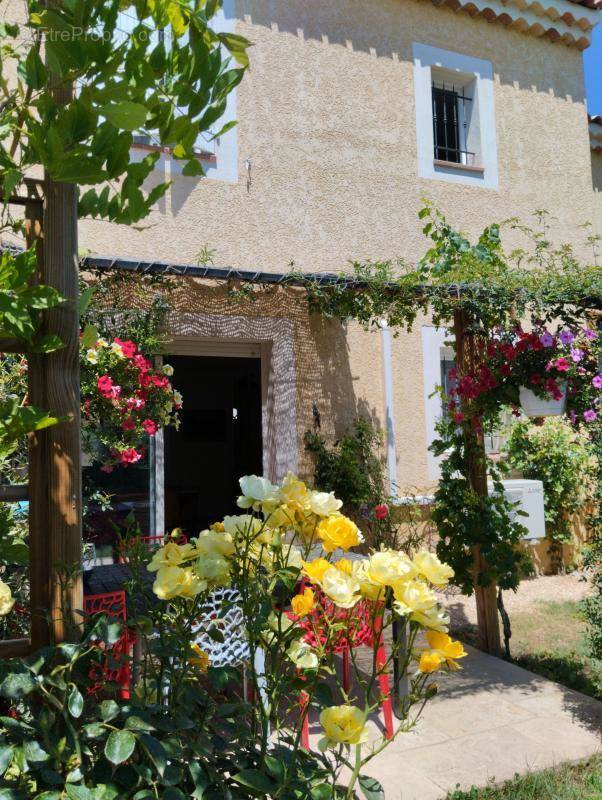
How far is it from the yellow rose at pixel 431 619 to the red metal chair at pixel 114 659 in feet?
2.21

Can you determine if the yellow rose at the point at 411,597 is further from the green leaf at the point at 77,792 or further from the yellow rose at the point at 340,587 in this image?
the green leaf at the point at 77,792

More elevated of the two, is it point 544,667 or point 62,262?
point 62,262

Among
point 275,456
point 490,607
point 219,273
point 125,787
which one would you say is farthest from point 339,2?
point 125,787

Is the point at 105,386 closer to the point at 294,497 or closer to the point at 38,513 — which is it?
the point at 38,513

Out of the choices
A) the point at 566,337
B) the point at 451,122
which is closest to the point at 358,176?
the point at 451,122

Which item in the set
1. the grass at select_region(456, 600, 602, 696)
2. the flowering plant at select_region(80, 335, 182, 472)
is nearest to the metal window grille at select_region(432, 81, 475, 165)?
the flowering plant at select_region(80, 335, 182, 472)

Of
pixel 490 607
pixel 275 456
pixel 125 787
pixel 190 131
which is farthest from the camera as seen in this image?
pixel 275 456

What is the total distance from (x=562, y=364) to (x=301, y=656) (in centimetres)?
393

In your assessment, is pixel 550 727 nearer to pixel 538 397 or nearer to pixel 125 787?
pixel 538 397


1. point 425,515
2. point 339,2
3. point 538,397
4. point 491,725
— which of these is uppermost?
point 339,2

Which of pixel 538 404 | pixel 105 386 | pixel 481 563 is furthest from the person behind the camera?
pixel 481 563

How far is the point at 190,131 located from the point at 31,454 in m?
0.91

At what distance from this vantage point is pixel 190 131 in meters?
1.58

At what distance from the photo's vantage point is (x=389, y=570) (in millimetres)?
1382
